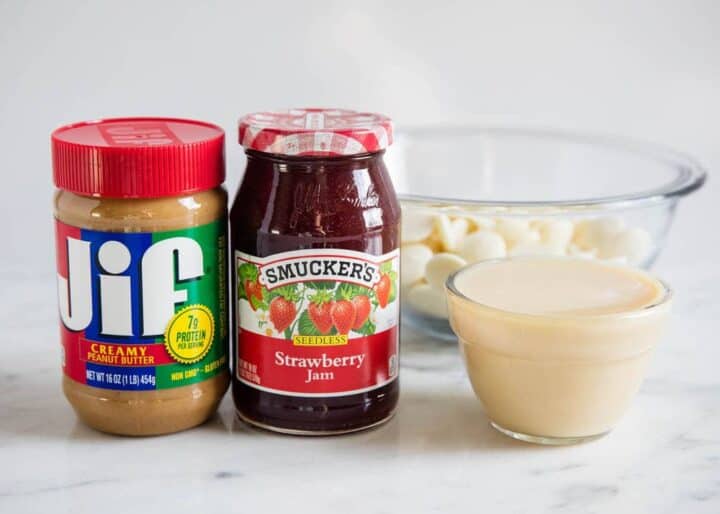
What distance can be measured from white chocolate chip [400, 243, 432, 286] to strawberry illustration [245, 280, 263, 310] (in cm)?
30

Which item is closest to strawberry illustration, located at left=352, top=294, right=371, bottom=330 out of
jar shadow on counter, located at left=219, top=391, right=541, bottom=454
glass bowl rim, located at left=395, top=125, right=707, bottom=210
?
jar shadow on counter, located at left=219, top=391, right=541, bottom=454

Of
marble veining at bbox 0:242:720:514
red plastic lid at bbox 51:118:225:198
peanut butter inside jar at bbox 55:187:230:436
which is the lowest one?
marble veining at bbox 0:242:720:514

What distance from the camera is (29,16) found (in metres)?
1.54

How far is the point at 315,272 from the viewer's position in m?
1.02

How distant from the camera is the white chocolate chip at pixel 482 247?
1.28 m

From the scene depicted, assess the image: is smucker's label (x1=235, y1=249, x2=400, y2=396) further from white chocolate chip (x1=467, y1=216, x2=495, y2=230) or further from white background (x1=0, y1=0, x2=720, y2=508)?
white chocolate chip (x1=467, y1=216, x2=495, y2=230)

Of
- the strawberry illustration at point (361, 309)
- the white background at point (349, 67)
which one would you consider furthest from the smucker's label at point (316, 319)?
the white background at point (349, 67)

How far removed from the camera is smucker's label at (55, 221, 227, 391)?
1.01m

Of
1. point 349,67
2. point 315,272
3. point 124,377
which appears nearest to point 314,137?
point 315,272

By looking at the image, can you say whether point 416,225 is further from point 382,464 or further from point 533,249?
point 382,464

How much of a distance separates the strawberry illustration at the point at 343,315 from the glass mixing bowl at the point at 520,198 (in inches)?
9.8

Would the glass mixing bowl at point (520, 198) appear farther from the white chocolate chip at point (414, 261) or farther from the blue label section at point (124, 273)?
the blue label section at point (124, 273)

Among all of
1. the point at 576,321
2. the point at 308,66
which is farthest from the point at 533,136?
the point at 576,321

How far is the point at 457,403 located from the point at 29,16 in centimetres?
82
